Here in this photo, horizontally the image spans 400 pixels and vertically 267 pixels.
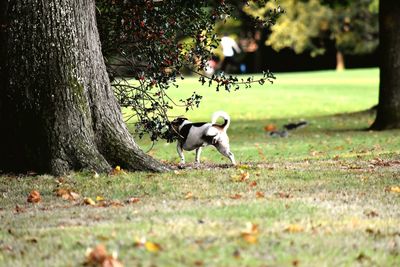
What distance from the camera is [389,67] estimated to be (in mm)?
22000

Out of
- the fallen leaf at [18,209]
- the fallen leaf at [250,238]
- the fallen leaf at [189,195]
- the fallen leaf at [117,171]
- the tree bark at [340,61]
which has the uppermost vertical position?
the tree bark at [340,61]

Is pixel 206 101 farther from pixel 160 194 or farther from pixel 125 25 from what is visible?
pixel 160 194

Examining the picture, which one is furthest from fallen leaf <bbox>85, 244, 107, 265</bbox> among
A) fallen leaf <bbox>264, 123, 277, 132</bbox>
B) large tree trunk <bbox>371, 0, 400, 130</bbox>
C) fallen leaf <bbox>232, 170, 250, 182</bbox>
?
fallen leaf <bbox>264, 123, 277, 132</bbox>

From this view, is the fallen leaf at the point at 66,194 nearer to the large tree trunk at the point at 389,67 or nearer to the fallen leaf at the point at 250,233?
the fallen leaf at the point at 250,233

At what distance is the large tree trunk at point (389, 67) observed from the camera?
21.7 meters

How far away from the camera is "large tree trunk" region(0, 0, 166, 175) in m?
10.8

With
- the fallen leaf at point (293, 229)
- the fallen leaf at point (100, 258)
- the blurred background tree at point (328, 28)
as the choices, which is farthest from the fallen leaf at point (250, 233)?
the blurred background tree at point (328, 28)

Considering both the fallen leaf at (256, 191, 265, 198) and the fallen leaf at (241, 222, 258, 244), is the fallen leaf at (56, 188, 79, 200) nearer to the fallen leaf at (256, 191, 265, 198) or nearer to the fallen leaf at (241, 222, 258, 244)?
the fallen leaf at (256, 191, 265, 198)

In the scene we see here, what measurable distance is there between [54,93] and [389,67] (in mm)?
13130

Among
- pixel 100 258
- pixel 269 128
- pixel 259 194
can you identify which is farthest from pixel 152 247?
pixel 269 128

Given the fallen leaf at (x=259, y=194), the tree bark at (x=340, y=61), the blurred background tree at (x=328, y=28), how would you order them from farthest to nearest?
the tree bark at (x=340, y=61) → the blurred background tree at (x=328, y=28) → the fallen leaf at (x=259, y=194)

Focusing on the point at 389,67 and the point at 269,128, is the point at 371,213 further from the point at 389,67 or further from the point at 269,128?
the point at 269,128

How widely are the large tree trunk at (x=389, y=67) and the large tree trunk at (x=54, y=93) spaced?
39.0 feet

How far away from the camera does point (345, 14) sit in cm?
6444
